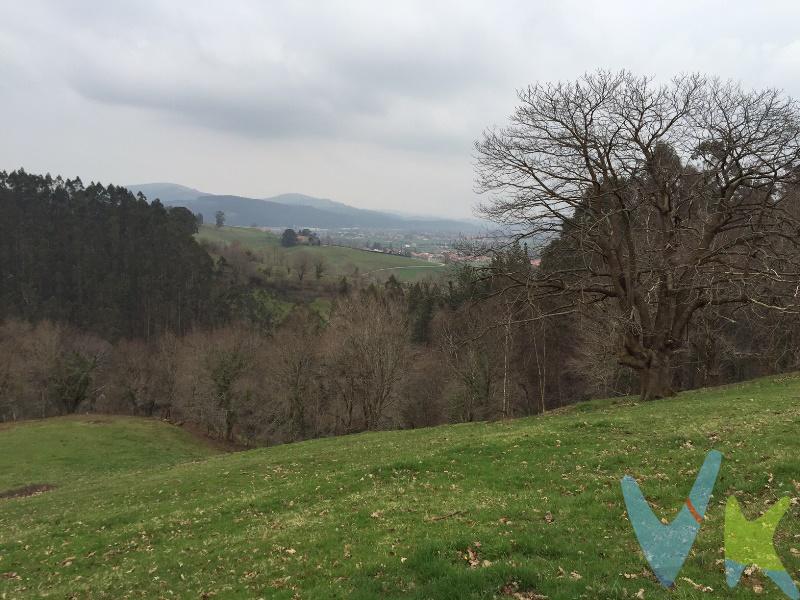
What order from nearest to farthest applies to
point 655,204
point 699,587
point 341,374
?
point 699,587
point 655,204
point 341,374

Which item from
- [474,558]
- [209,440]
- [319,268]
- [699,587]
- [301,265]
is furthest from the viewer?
[301,265]

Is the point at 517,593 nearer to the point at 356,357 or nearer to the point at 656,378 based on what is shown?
the point at 656,378

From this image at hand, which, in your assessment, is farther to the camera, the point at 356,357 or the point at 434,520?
the point at 356,357

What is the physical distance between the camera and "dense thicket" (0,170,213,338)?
110062mm

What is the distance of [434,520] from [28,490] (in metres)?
31.4

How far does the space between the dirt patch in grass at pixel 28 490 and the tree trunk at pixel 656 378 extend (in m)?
34.2

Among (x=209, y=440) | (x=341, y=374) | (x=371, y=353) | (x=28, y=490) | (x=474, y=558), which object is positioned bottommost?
(x=209, y=440)

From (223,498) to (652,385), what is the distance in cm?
2127

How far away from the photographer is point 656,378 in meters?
26.2

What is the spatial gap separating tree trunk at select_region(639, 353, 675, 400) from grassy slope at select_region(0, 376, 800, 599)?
442 cm

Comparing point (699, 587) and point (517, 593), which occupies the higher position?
point (699, 587)

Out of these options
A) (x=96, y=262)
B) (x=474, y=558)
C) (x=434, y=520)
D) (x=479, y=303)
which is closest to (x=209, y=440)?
(x=479, y=303)

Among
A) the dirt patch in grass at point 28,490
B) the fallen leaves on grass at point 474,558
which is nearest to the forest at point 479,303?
the fallen leaves on grass at point 474,558

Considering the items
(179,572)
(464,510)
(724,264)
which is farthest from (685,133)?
(179,572)
